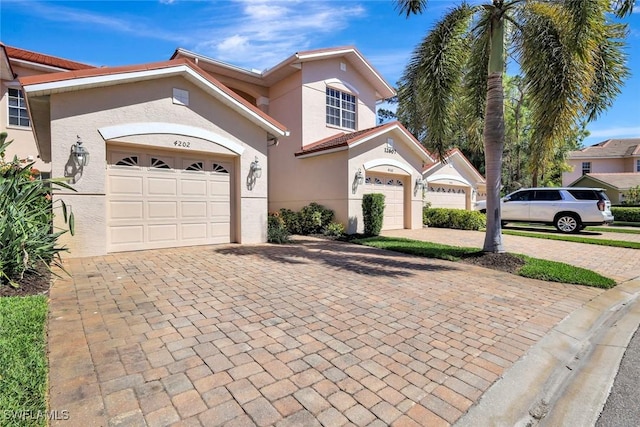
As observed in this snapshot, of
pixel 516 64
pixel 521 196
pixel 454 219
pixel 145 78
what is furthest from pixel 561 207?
pixel 145 78

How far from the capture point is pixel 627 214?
24.2 m

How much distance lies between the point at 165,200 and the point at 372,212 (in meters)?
7.17

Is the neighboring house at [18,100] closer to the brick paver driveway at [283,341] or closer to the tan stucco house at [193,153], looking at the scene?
the tan stucco house at [193,153]

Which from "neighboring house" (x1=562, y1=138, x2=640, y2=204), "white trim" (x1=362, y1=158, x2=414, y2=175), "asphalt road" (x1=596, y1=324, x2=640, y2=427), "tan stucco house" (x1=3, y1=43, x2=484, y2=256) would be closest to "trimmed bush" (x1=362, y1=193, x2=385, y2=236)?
"tan stucco house" (x1=3, y1=43, x2=484, y2=256)

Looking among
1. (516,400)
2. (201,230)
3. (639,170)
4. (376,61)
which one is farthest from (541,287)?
(639,170)

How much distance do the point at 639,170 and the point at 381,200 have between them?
44497 mm

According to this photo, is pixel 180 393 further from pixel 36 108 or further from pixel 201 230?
pixel 36 108

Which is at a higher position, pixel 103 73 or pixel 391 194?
pixel 103 73

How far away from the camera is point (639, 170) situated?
39.4 metres

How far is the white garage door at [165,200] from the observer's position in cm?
838

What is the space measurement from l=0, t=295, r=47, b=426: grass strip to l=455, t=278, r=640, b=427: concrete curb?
3100mm

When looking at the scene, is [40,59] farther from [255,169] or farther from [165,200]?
[255,169]

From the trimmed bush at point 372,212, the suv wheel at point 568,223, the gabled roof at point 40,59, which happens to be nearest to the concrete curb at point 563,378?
the trimmed bush at point 372,212

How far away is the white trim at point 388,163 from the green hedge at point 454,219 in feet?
10.8
